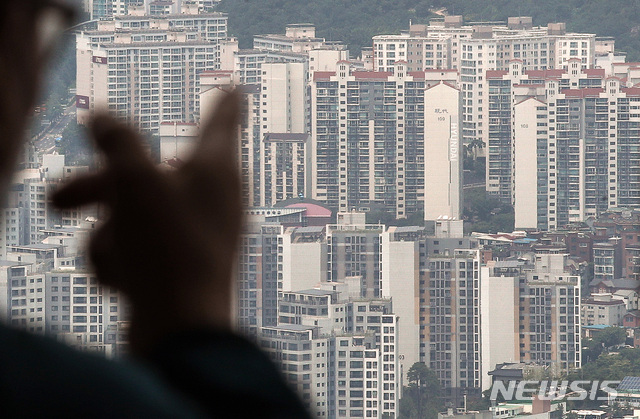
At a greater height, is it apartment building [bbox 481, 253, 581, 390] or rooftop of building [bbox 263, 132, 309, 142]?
rooftop of building [bbox 263, 132, 309, 142]

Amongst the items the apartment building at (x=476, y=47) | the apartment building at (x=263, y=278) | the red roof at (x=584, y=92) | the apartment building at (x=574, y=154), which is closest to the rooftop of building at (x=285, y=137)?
the apartment building at (x=476, y=47)

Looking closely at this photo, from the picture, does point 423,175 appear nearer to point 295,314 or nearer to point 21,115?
point 295,314

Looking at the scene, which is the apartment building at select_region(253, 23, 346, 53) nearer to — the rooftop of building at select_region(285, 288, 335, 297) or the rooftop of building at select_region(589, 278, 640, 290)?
the rooftop of building at select_region(589, 278, 640, 290)

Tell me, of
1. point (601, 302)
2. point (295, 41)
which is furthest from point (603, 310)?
point (295, 41)

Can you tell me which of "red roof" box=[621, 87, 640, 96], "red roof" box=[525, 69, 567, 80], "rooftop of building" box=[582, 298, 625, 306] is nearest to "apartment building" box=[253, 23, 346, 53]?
"red roof" box=[525, 69, 567, 80]

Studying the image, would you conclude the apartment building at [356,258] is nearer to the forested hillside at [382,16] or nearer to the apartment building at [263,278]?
the apartment building at [263,278]

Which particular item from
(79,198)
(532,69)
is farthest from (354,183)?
(79,198)
